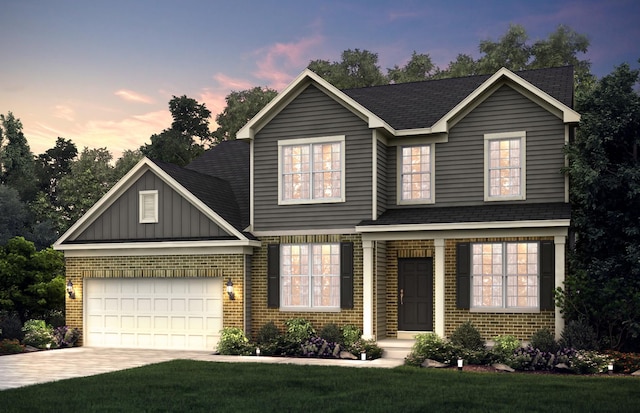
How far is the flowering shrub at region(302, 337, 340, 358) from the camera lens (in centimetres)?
1976

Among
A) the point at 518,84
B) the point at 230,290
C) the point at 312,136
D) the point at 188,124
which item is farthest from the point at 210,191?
the point at 188,124

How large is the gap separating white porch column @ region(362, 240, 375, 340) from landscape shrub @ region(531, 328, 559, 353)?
4271 millimetres

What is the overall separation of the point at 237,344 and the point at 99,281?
5612 millimetres

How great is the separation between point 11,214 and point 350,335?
32.8 meters

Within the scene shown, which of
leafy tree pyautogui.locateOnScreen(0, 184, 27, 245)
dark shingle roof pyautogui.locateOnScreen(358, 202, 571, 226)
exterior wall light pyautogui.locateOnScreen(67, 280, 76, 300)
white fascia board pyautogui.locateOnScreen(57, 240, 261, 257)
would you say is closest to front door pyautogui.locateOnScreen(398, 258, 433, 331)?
dark shingle roof pyautogui.locateOnScreen(358, 202, 571, 226)

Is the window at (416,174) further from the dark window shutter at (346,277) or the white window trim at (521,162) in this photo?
the dark window shutter at (346,277)

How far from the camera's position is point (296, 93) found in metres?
22.2

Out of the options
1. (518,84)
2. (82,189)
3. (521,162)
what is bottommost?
(521,162)

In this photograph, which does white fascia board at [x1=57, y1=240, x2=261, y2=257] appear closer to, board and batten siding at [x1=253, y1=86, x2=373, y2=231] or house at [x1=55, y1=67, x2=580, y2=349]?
house at [x1=55, y1=67, x2=580, y2=349]

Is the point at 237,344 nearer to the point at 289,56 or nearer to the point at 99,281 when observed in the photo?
Result: the point at 99,281

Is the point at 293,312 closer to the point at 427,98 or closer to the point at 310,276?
the point at 310,276

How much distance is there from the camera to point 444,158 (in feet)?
70.6

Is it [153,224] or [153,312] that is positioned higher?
[153,224]

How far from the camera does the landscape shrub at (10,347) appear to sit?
21.4 meters
